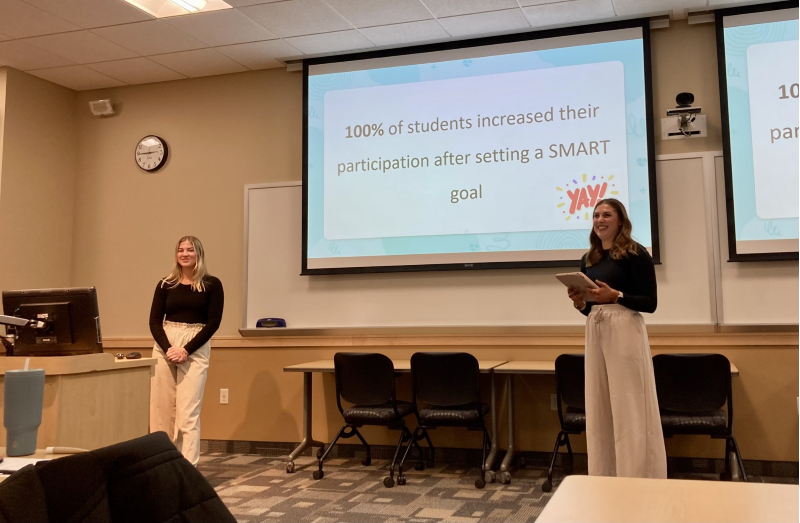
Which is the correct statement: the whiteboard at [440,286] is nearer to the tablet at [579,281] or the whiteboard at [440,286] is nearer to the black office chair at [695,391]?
the black office chair at [695,391]

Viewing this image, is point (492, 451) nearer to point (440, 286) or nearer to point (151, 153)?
point (440, 286)

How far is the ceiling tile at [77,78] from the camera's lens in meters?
5.81

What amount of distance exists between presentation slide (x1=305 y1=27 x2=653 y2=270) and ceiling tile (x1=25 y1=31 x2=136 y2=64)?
4.96ft

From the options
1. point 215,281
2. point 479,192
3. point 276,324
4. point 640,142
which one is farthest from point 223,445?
point 640,142

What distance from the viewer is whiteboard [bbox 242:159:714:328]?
4.66 meters

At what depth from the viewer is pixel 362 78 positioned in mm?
5492

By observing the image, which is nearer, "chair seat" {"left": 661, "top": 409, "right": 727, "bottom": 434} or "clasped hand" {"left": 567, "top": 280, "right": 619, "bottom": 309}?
"clasped hand" {"left": 567, "top": 280, "right": 619, "bottom": 309}

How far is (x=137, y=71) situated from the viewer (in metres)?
5.84

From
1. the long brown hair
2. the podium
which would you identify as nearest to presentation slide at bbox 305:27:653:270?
the long brown hair

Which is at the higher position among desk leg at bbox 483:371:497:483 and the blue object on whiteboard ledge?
the blue object on whiteboard ledge

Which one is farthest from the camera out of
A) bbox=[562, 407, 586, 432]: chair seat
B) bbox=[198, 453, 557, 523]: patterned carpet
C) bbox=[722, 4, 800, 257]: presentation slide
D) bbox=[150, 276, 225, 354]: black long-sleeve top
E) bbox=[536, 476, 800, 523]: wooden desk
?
bbox=[722, 4, 800, 257]: presentation slide

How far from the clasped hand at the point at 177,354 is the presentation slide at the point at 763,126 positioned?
3522 millimetres

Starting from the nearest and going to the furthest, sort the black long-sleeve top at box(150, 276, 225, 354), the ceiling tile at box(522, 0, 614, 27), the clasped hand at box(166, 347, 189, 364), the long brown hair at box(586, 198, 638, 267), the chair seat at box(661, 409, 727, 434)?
1. the long brown hair at box(586, 198, 638, 267)
2. the chair seat at box(661, 409, 727, 434)
3. the clasped hand at box(166, 347, 189, 364)
4. the black long-sleeve top at box(150, 276, 225, 354)
5. the ceiling tile at box(522, 0, 614, 27)

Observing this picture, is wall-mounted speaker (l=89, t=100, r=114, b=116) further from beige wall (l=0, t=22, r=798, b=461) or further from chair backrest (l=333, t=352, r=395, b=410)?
chair backrest (l=333, t=352, r=395, b=410)
